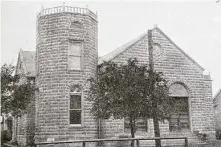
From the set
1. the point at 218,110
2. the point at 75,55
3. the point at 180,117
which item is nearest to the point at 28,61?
the point at 75,55

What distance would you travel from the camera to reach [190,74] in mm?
26766

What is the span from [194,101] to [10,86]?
14.7 metres

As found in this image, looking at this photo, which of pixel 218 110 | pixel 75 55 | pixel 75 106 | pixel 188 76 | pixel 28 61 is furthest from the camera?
pixel 218 110

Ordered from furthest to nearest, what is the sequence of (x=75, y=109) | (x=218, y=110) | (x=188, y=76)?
(x=218, y=110)
(x=188, y=76)
(x=75, y=109)

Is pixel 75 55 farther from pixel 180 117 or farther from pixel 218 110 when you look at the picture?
pixel 218 110

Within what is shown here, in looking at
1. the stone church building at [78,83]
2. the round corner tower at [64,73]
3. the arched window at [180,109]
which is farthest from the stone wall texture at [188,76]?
the round corner tower at [64,73]

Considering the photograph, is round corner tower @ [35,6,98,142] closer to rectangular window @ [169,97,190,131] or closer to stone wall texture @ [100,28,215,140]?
stone wall texture @ [100,28,215,140]

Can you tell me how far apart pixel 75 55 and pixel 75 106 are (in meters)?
3.52

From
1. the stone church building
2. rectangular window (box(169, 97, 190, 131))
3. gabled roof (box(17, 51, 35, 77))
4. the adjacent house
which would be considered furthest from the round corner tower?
the adjacent house

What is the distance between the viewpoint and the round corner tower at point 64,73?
74.3 feet

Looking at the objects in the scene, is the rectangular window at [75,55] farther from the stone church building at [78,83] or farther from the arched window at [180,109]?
the arched window at [180,109]

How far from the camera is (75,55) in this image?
2381 cm

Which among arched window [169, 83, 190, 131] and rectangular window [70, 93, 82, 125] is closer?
rectangular window [70, 93, 82, 125]

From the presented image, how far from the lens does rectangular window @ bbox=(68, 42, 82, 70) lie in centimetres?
2367
